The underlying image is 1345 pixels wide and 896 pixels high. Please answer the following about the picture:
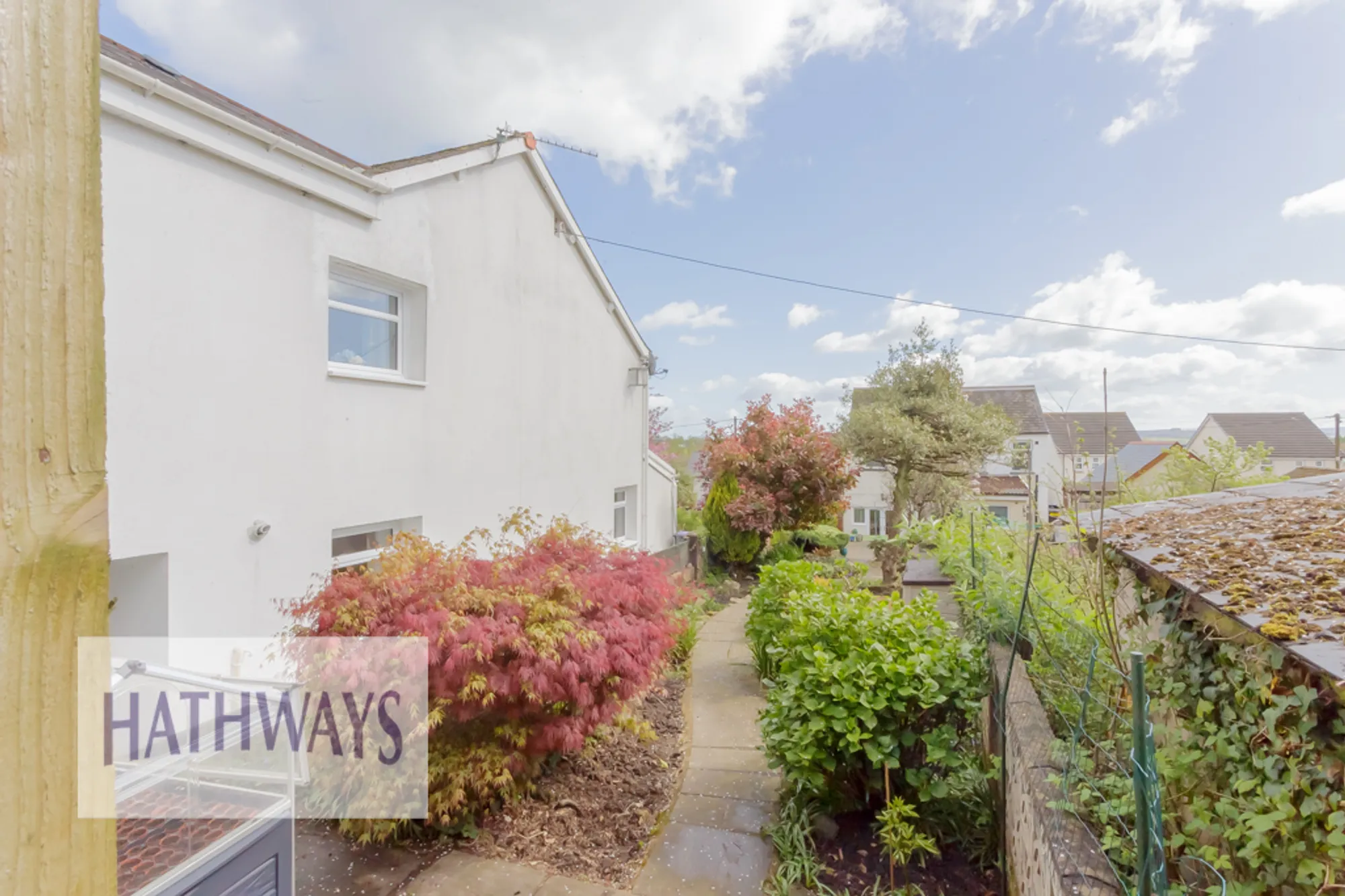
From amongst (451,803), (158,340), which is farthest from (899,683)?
(158,340)

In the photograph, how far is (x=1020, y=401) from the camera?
98.8 ft

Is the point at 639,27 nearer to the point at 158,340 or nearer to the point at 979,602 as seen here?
the point at 158,340

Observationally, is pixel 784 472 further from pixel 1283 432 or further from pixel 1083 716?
pixel 1283 432

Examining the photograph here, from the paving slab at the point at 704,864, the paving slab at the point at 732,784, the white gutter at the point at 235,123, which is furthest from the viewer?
the paving slab at the point at 732,784

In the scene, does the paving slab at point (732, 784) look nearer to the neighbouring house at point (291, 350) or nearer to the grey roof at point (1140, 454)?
the neighbouring house at point (291, 350)

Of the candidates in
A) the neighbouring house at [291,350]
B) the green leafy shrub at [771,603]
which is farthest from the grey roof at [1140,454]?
the neighbouring house at [291,350]

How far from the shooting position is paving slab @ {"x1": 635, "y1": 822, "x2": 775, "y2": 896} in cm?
399

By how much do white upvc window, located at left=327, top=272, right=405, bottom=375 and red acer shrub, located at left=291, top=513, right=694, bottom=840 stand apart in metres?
2.28

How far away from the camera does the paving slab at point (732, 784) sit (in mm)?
5098

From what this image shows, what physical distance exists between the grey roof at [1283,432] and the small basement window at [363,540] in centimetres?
3014

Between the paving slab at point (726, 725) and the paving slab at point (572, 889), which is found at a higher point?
the paving slab at point (572, 889)

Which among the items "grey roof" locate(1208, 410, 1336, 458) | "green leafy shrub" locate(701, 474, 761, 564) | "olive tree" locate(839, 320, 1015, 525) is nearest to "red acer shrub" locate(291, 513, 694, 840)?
"green leafy shrub" locate(701, 474, 761, 564)

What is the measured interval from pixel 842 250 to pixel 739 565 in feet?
27.2

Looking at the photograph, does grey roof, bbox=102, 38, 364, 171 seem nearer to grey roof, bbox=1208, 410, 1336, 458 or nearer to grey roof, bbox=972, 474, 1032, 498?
grey roof, bbox=972, 474, 1032, 498
